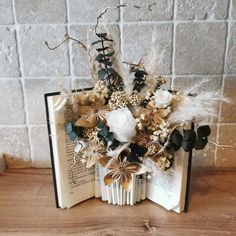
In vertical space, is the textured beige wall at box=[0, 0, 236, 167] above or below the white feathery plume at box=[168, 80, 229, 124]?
above

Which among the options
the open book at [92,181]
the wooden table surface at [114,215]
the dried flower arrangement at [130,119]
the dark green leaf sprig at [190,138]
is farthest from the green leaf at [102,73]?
the wooden table surface at [114,215]

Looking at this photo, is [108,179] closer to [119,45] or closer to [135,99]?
[135,99]

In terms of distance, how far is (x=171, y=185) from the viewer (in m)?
0.73

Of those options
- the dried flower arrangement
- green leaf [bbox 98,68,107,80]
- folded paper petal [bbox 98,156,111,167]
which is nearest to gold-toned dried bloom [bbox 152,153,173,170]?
the dried flower arrangement

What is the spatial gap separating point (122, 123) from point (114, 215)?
26 centimetres

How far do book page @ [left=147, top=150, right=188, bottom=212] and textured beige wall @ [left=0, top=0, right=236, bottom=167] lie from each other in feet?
0.95

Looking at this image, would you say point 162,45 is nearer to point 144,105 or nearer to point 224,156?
point 144,105

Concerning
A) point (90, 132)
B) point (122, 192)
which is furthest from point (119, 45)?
point (122, 192)

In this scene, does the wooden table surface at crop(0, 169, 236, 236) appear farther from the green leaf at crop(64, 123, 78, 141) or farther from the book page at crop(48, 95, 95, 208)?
the green leaf at crop(64, 123, 78, 141)

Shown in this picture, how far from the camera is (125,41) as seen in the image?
2.85 ft

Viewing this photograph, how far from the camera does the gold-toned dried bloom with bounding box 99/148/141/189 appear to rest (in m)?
0.69

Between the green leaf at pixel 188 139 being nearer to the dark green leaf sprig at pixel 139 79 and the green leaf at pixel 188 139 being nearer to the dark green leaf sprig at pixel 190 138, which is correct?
the dark green leaf sprig at pixel 190 138

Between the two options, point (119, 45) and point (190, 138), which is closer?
point (190, 138)

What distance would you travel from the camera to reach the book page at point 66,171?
2.29 feet
